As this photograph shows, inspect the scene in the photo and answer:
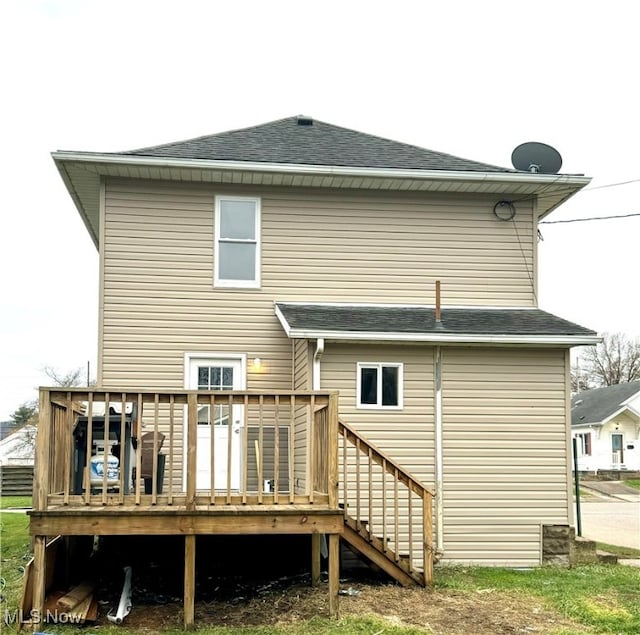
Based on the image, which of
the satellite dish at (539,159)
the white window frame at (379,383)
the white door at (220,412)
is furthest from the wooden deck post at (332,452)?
the satellite dish at (539,159)

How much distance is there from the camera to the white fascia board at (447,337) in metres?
9.55

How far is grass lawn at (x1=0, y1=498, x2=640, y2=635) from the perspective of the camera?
22.5ft

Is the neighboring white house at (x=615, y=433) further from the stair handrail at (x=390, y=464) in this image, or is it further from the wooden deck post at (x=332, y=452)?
the wooden deck post at (x=332, y=452)

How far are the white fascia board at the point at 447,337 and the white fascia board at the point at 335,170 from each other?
2310 mm

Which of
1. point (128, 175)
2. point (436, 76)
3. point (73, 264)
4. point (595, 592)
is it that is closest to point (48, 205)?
point (73, 264)

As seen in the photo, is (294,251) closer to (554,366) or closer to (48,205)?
(554,366)

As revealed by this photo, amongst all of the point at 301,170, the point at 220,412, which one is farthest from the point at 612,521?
the point at 301,170

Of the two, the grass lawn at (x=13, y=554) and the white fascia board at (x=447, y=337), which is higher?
the white fascia board at (x=447, y=337)

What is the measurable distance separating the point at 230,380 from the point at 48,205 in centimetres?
1515

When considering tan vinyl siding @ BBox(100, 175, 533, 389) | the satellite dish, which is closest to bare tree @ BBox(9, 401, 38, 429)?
tan vinyl siding @ BBox(100, 175, 533, 389)

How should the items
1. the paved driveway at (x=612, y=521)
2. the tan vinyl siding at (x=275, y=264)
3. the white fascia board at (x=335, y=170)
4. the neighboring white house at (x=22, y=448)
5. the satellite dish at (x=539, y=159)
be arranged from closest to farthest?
the white fascia board at (x=335, y=170) → the tan vinyl siding at (x=275, y=264) → the satellite dish at (x=539, y=159) → the paved driveway at (x=612, y=521) → the neighboring white house at (x=22, y=448)

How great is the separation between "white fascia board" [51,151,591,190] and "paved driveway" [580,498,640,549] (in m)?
6.39

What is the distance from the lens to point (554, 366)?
10.3 metres

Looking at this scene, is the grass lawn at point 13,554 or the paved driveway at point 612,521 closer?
the grass lawn at point 13,554
